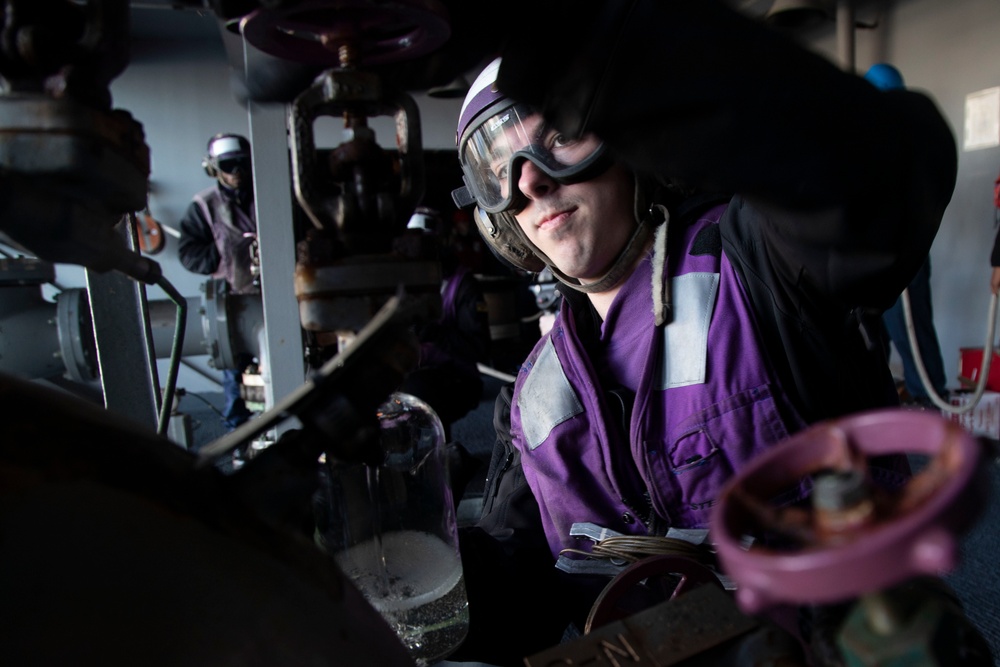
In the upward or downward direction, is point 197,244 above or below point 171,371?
below

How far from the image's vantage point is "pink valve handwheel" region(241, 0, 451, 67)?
424 millimetres

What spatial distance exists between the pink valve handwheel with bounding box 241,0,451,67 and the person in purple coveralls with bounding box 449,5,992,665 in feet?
0.23

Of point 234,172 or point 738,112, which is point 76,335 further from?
point 738,112

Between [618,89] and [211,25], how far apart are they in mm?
5442

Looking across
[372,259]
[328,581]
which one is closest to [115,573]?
[328,581]

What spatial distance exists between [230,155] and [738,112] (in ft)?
12.0

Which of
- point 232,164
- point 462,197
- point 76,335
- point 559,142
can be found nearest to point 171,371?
Answer: point 559,142

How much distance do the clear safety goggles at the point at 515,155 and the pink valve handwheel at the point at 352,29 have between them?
549 millimetres

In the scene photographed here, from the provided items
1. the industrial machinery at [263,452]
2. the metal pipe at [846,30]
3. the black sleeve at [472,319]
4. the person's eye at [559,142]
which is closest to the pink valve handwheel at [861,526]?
the industrial machinery at [263,452]

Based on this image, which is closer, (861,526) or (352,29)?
(861,526)

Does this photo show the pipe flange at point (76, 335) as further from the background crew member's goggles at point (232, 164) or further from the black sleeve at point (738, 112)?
the black sleeve at point (738, 112)

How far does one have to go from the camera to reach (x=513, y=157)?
1126 mm

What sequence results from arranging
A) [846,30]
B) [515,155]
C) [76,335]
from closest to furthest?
[515,155] < [76,335] < [846,30]

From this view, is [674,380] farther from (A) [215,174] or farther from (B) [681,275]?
(A) [215,174]
